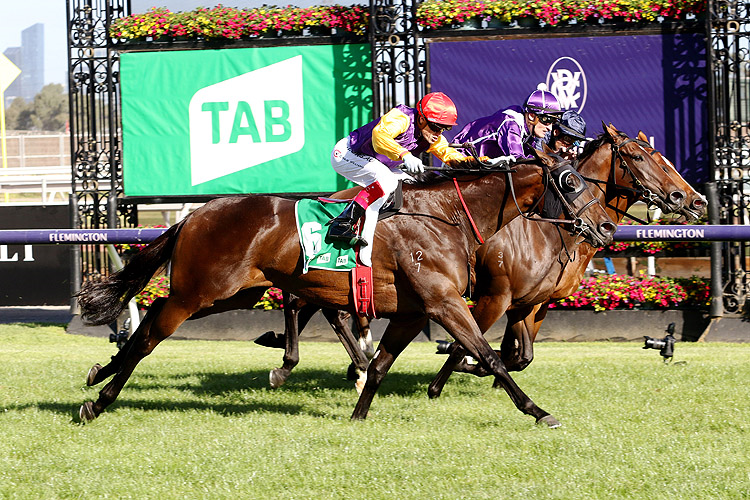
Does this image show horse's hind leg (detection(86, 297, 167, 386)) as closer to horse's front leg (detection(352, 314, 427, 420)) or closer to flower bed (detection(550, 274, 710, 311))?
horse's front leg (detection(352, 314, 427, 420))

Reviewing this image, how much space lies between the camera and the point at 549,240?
618 centimetres

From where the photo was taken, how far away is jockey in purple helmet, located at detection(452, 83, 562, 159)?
264 inches

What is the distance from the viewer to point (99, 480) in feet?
14.0

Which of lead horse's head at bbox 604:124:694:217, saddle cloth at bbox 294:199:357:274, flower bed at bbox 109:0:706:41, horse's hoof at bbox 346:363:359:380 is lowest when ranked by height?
horse's hoof at bbox 346:363:359:380

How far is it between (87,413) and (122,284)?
859 millimetres

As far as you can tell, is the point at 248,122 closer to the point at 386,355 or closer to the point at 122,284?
the point at 122,284

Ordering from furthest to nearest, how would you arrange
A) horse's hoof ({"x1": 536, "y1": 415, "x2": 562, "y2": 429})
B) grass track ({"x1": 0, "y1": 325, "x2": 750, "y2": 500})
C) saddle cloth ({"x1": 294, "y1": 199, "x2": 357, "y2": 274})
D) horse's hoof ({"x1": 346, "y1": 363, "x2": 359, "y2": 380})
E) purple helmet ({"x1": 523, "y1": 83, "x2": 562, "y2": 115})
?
horse's hoof ({"x1": 346, "y1": 363, "x2": 359, "y2": 380}) < purple helmet ({"x1": 523, "y1": 83, "x2": 562, "y2": 115}) < saddle cloth ({"x1": 294, "y1": 199, "x2": 357, "y2": 274}) < horse's hoof ({"x1": 536, "y1": 415, "x2": 562, "y2": 429}) < grass track ({"x1": 0, "y1": 325, "x2": 750, "y2": 500})

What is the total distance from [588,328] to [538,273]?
4.11m

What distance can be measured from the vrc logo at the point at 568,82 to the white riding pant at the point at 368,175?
4.93 metres

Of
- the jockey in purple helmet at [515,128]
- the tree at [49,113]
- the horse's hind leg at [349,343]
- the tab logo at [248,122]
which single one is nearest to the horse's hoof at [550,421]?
the horse's hind leg at [349,343]

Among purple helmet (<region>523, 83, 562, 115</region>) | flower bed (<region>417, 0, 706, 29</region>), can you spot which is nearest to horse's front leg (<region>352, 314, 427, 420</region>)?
purple helmet (<region>523, 83, 562, 115</region>)

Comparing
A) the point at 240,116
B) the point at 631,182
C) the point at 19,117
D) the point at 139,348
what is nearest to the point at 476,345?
the point at 631,182

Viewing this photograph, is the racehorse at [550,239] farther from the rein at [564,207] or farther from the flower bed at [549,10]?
the flower bed at [549,10]

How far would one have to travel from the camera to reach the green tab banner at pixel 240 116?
35.0 feet
